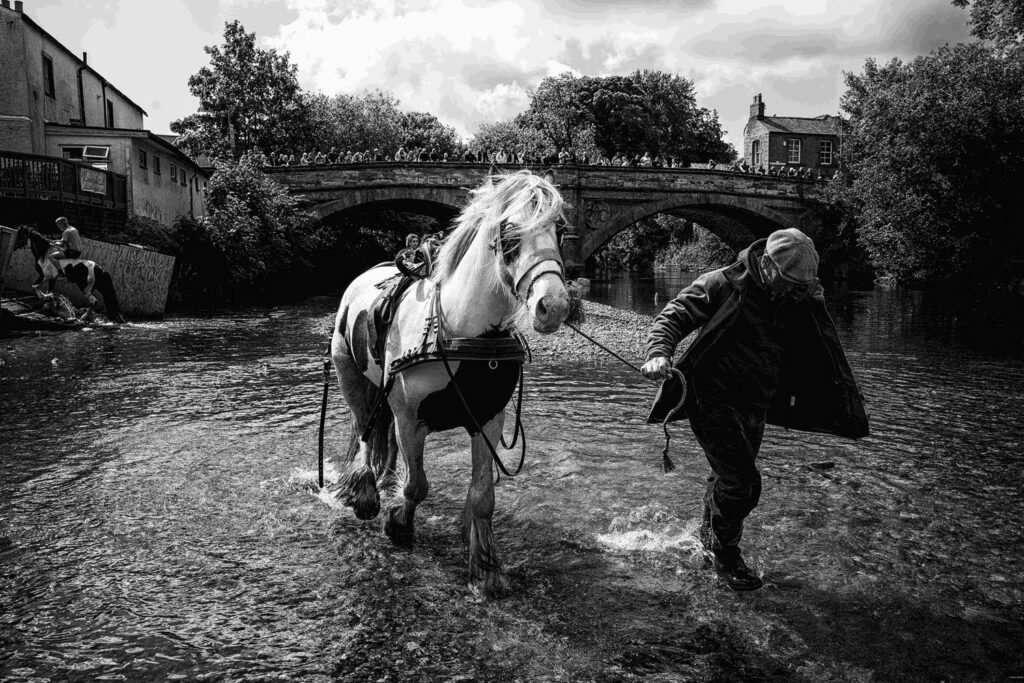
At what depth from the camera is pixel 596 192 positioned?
149 feet

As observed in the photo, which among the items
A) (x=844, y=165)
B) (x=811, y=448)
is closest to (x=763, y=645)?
(x=811, y=448)

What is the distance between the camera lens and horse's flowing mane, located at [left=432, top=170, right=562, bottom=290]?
420cm

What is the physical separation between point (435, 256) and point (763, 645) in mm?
3150

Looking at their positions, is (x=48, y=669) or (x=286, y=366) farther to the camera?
(x=286, y=366)

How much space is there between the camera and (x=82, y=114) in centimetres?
3756

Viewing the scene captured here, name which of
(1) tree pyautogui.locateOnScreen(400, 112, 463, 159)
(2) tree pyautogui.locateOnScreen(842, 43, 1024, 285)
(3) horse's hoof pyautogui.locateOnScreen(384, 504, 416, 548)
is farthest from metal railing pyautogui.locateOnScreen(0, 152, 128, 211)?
(1) tree pyautogui.locateOnScreen(400, 112, 463, 159)

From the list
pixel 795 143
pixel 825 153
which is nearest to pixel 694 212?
pixel 795 143

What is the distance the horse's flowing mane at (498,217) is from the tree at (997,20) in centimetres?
2824

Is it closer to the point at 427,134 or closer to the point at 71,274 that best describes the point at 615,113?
the point at 427,134

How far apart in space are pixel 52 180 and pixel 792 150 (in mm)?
68049

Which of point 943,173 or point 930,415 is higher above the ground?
point 943,173

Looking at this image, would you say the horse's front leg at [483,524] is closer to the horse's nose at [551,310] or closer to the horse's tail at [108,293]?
the horse's nose at [551,310]

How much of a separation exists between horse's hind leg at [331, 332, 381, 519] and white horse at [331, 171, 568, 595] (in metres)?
0.03

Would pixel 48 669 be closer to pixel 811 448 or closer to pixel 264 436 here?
pixel 264 436
